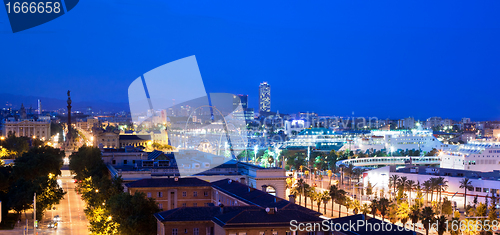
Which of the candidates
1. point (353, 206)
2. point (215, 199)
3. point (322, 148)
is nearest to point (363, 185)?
point (353, 206)

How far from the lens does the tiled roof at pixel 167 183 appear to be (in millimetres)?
29475

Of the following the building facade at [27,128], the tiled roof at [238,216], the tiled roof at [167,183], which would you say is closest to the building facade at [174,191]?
the tiled roof at [167,183]

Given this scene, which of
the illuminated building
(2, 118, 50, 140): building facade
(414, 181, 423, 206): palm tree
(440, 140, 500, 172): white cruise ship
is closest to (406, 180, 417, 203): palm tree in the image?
(414, 181, 423, 206): palm tree

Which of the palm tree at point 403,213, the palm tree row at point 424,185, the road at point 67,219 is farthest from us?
the palm tree row at point 424,185

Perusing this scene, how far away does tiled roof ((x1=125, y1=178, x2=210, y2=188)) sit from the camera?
1160 inches

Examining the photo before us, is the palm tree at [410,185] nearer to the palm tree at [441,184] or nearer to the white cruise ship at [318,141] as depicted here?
the palm tree at [441,184]

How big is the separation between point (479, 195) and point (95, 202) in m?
31.0

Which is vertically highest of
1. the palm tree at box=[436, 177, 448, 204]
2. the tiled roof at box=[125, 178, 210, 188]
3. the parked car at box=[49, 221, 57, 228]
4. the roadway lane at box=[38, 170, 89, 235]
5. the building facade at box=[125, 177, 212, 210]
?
the tiled roof at box=[125, 178, 210, 188]

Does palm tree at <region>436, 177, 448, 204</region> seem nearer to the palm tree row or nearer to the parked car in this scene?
the palm tree row

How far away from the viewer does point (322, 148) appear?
112562mm

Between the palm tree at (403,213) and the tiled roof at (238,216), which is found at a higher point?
the tiled roof at (238,216)

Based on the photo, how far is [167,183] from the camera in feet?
98.0

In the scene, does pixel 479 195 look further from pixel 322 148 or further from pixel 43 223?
pixel 322 148

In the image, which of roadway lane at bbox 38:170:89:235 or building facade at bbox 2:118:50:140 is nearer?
roadway lane at bbox 38:170:89:235
